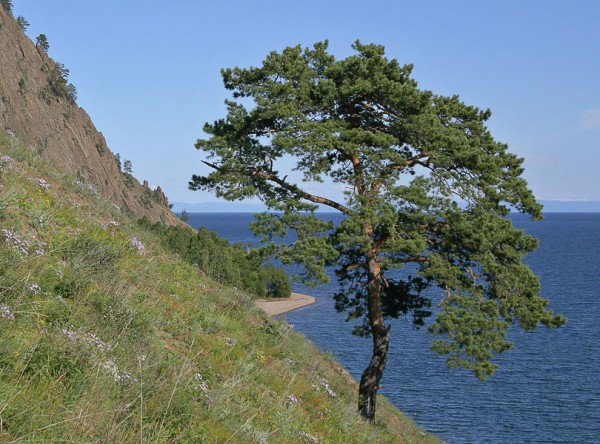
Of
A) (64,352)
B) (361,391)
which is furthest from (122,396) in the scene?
(361,391)

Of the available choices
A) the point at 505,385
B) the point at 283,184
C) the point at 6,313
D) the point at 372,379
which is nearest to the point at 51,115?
the point at 505,385

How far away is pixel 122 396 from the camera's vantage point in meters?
4.96

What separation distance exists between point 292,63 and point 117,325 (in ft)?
45.0

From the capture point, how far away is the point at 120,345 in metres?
6.01

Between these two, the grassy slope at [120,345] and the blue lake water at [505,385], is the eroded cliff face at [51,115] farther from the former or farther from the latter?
the grassy slope at [120,345]

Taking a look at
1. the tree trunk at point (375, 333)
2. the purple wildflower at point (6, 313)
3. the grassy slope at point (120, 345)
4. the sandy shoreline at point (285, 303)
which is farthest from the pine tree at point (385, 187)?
the sandy shoreline at point (285, 303)

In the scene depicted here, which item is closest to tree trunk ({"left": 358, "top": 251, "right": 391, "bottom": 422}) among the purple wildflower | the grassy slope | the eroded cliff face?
the grassy slope

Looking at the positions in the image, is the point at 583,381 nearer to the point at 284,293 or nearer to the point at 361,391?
the point at 361,391

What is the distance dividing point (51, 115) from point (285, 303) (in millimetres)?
53513

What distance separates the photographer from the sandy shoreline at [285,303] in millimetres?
86725

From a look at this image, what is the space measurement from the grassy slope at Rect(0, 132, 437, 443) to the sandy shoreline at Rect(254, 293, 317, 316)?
73.7 m

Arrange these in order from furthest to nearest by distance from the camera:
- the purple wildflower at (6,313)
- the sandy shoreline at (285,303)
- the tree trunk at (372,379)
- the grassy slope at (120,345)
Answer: the sandy shoreline at (285,303), the tree trunk at (372,379), the purple wildflower at (6,313), the grassy slope at (120,345)

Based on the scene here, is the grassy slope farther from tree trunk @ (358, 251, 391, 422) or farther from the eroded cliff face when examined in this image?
the eroded cliff face

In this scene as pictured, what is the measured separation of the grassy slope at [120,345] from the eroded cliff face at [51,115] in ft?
276
